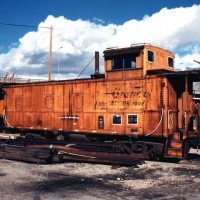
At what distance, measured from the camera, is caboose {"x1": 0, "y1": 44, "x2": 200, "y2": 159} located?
588 inches

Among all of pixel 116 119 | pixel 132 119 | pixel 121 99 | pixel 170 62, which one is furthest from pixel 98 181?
pixel 170 62

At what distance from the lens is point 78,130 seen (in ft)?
57.4

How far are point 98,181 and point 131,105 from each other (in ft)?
18.1

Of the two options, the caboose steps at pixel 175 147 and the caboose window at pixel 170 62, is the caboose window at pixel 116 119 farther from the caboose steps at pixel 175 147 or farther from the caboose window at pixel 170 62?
the caboose window at pixel 170 62

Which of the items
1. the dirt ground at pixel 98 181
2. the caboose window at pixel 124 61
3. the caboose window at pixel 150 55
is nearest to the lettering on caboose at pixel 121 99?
the caboose window at pixel 124 61

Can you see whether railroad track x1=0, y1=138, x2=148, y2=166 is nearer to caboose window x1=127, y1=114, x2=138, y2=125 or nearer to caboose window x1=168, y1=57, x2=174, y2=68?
caboose window x1=127, y1=114, x2=138, y2=125

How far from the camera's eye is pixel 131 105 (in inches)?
620

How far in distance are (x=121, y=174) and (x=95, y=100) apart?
543 centimetres

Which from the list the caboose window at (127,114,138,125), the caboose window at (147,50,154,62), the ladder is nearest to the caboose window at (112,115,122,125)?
the caboose window at (127,114,138,125)

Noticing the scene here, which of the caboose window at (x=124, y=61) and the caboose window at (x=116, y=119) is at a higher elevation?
the caboose window at (x=124, y=61)

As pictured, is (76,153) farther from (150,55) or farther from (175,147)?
(150,55)

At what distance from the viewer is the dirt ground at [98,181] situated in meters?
9.47

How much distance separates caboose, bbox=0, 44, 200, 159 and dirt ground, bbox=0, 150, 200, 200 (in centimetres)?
152

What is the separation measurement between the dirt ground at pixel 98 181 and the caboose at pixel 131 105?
1521mm
